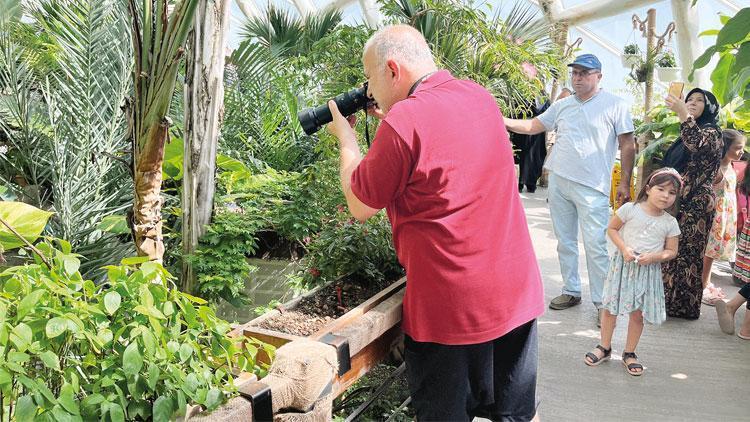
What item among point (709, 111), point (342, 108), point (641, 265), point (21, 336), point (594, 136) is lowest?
point (641, 265)

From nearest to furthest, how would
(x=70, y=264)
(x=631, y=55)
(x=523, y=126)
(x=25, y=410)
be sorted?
(x=25, y=410)
(x=70, y=264)
(x=523, y=126)
(x=631, y=55)

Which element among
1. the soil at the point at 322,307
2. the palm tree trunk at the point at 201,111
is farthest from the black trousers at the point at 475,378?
the palm tree trunk at the point at 201,111

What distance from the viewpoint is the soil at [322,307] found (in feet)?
6.89

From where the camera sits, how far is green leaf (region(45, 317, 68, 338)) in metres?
1.06

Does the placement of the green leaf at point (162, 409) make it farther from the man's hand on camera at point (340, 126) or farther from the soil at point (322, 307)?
the man's hand on camera at point (340, 126)

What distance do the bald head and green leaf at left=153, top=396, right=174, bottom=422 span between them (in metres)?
1.10

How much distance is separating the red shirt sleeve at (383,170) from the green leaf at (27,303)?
0.85 metres

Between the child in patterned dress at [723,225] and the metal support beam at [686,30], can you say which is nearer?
the child in patterned dress at [723,225]

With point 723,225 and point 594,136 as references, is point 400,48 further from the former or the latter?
point 723,225

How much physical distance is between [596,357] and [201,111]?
242cm

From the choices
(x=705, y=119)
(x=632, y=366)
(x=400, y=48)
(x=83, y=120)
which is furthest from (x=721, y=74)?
(x=83, y=120)

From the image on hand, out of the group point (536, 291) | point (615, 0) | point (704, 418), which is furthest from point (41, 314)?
point (615, 0)

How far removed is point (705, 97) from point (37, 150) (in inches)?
160

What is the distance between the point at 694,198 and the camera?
4.35 m
